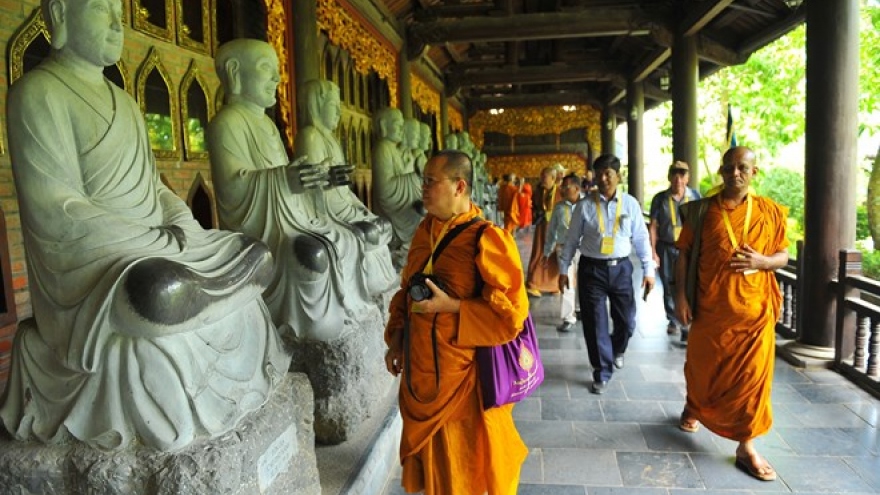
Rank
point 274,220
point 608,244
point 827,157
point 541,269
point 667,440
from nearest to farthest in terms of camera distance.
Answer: point 274,220 < point 667,440 < point 608,244 < point 827,157 < point 541,269

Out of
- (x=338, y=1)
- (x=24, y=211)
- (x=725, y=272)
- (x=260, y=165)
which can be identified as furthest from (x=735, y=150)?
(x=338, y=1)

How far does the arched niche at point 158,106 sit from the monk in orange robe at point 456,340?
2.50 m

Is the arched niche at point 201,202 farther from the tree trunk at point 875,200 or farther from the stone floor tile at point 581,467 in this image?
the tree trunk at point 875,200

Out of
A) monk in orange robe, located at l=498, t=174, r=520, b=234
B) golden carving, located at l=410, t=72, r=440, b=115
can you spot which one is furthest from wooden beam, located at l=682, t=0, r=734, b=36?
golden carving, located at l=410, t=72, r=440, b=115

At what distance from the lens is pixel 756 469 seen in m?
2.74

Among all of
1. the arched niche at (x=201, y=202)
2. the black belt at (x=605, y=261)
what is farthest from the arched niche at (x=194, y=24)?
the black belt at (x=605, y=261)

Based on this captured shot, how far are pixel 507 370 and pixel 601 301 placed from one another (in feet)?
6.72

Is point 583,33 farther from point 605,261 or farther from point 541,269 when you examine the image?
point 605,261

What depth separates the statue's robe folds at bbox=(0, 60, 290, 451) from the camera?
5.54 feet

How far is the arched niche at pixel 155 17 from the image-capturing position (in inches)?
144

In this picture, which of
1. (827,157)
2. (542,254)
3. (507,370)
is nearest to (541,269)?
(542,254)

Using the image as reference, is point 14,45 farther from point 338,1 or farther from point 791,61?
point 791,61

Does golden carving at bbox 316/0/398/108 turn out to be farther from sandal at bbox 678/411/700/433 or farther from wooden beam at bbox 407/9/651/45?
sandal at bbox 678/411/700/433

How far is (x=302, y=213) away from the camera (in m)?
2.88
